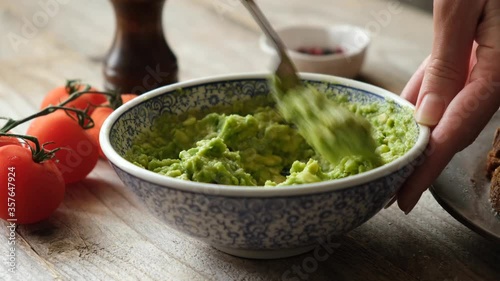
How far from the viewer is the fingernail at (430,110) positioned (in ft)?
4.99

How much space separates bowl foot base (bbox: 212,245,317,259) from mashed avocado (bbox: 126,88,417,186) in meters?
0.15

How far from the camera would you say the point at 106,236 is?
1.63m

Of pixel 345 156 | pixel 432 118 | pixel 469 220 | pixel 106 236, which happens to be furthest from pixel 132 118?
pixel 469 220

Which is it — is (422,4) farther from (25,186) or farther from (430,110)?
(25,186)

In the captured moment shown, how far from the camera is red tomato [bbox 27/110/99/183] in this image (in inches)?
71.6

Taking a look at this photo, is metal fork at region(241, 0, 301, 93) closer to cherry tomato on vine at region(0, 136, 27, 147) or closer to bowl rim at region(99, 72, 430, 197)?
bowl rim at region(99, 72, 430, 197)

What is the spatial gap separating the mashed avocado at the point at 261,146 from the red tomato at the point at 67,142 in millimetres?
253

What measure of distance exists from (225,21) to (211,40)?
9.1 inches

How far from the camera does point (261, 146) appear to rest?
1.67 meters

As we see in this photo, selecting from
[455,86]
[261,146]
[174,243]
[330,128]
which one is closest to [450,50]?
[455,86]

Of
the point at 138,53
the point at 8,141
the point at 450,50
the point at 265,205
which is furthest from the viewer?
the point at 138,53

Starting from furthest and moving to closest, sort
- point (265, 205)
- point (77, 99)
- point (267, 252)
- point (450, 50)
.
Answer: point (77, 99) < point (450, 50) < point (267, 252) < point (265, 205)

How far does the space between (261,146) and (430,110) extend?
41 cm

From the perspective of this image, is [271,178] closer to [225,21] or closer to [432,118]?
[432,118]
